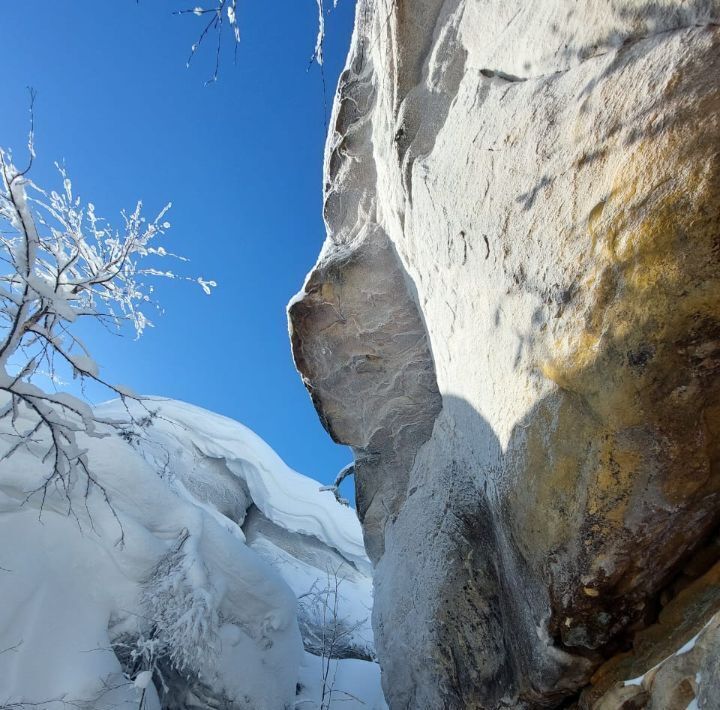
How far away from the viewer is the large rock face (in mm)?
1738

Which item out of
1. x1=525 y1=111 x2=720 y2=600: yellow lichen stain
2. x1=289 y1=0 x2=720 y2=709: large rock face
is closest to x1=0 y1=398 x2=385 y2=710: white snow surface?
x1=289 y1=0 x2=720 y2=709: large rock face

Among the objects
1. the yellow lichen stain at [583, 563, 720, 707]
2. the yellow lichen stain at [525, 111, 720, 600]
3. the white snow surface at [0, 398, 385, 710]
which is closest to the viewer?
the yellow lichen stain at [525, 111, 720, 600]

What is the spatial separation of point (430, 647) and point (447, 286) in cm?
257

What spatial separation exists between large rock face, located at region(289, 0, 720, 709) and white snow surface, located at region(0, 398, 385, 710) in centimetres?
281

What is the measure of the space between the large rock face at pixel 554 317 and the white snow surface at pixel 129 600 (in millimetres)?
2812

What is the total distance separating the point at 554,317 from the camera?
2143 mm

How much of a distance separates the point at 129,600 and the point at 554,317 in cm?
601

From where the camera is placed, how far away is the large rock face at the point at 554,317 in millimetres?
1738

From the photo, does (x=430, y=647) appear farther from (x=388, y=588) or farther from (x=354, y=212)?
(x=354, y=212)

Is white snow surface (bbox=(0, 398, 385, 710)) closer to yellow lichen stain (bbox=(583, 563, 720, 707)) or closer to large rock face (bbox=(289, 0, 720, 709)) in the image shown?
large rock face (bbox=(289, 0, 720, 709))

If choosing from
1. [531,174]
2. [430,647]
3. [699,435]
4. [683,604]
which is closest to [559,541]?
[683,604]

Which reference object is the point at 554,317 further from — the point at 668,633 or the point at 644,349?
the point at 668,633

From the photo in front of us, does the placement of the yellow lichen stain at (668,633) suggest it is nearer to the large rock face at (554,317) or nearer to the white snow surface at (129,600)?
the large rock face at (554,317)

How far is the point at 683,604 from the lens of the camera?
7.18 ft
